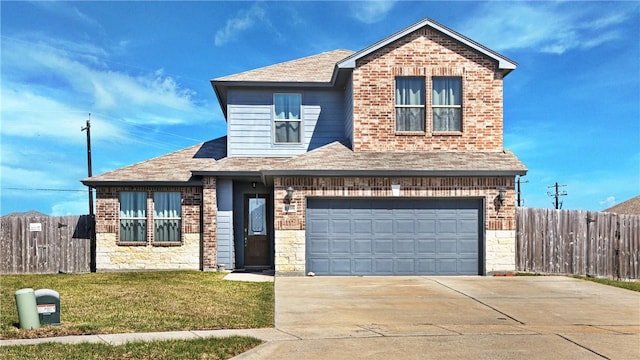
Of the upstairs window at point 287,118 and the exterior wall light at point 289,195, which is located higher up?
the upstairs window at point 287,118

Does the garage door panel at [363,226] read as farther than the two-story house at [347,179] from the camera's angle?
Yes

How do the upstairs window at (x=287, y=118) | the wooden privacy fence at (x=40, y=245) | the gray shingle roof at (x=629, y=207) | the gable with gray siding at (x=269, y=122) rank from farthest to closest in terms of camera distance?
1. the gray shingle roof at (x=629, y=207)
2. the upstairs window at (x=287, y=118)
3. the gable with gray siding at (x=269, y=122)
4. the wooden privacy fence at (x=40, y=245)

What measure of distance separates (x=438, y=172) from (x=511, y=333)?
7.50 metres

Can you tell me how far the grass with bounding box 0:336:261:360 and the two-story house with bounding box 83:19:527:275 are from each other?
26.5ft

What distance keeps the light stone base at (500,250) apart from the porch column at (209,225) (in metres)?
8.57

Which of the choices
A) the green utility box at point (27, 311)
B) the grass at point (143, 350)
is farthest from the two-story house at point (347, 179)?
the grass at point (143, 350)

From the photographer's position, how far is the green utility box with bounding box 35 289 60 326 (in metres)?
8.71

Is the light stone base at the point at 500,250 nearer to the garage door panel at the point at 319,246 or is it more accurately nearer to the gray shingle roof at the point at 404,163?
the gray shingle roof at the point at 404,163

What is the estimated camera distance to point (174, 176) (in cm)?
1788

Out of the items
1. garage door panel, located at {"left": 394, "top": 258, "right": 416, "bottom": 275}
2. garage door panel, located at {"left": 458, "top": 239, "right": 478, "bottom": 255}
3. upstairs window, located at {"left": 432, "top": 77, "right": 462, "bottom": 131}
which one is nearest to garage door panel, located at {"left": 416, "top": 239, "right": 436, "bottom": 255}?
garage door panel, located at {"left": 394, "top": 258, "right": 416, "bottom": 275}

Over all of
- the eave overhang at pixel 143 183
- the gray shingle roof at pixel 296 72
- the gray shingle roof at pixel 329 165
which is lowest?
the eave overhang at pixel 143 183

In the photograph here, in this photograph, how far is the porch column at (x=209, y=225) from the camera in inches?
689

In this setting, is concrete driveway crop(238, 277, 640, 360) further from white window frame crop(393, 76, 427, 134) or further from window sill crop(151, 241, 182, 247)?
window sill crop(151, 241, 182, 247)

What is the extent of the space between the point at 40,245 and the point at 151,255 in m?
4.12
